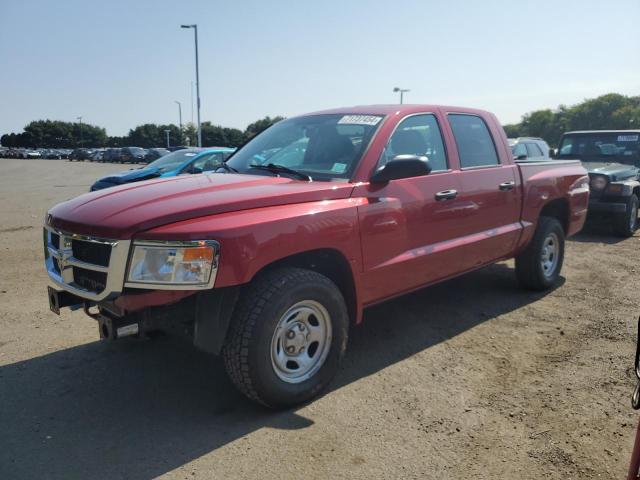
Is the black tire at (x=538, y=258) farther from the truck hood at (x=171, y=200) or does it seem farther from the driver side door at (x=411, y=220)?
the truck hood at (x=171, y=200)

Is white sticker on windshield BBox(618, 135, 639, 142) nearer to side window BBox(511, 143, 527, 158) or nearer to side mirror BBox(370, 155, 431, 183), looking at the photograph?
side window BBox(511, 143, 527, 158)

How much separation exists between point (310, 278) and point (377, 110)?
1709 millimetres

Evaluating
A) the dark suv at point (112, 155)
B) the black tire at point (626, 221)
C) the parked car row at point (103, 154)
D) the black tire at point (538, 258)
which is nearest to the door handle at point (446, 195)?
the black tire at point (538, 258)

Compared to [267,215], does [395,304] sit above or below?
below

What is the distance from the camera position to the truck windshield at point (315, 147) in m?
3.83

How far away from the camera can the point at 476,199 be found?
455 cm

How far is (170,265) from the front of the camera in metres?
2.81

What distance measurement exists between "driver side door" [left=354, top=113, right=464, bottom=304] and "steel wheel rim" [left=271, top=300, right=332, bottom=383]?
431 millimetres

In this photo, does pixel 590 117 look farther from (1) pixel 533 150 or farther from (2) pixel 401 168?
(2) pixel 401 168

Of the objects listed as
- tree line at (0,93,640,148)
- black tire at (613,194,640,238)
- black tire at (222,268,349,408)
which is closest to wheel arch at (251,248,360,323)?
black tire at (222,268,349,408)

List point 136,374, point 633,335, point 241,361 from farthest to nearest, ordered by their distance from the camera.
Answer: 1. point 633,335
2. point 136,374
3. point 241,361

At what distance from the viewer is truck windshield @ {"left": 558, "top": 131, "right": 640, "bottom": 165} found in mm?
10281

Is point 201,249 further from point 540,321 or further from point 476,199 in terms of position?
point 540,321

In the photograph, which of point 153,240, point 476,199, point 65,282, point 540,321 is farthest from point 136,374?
point 540,321
